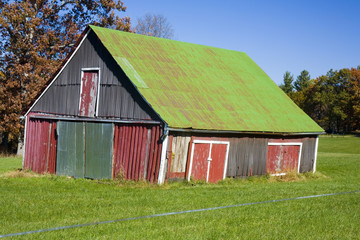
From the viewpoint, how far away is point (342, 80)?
96.9 meters

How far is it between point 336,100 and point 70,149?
78715 millimetres

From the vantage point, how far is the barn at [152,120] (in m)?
18.6

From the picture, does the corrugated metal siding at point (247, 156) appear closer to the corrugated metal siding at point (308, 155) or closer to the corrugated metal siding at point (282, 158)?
the corrugated metal siding at point (282, 158)

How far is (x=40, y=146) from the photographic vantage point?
22.2 meters

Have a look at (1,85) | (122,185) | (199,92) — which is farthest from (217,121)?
(1,85)

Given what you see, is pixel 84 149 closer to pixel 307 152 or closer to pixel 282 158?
pixel 282 158

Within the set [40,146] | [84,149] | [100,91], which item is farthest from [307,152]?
[40,146]

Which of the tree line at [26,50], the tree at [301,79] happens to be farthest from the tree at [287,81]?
the tree line at [26,50]

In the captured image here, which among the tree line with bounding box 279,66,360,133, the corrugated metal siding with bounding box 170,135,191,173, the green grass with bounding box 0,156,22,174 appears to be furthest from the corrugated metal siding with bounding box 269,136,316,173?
the tree line with bounding box 279,66,360,133

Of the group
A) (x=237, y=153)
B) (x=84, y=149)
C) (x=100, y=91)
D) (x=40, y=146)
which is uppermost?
(x=100, y=91)

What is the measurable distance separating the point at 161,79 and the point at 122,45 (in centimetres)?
245

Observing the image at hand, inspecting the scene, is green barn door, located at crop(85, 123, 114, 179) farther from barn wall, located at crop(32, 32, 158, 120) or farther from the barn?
barn wall, located at crop(32, 32, 158, 120)

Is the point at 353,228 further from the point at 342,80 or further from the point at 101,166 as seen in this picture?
the point at 342,80

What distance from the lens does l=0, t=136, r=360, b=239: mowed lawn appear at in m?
9.82
